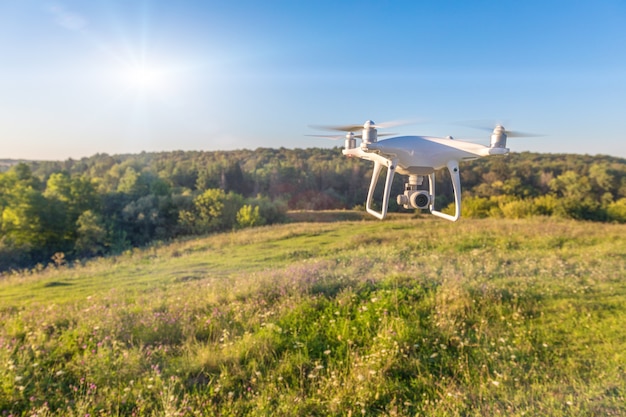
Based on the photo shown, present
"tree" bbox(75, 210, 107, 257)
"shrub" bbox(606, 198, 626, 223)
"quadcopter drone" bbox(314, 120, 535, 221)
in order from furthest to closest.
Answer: "tree" bbox(75, 210, 107, 257) < "shrub" bbox(606, 198, 626, 223) < "quadcopter drone" bbox(314, 120, 535, 221)

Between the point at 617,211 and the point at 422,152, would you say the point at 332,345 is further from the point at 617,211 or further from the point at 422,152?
the point at 617,211

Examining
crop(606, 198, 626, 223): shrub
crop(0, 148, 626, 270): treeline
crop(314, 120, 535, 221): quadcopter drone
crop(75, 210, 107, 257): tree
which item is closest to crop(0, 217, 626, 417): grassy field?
crop(314, 120, 535, 221): quadcopter drone

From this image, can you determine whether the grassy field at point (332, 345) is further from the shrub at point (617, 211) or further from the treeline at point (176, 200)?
the shrub at point (617, 211)

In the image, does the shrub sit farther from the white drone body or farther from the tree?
the tree

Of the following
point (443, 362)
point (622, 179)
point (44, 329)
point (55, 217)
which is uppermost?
point (622, 179)

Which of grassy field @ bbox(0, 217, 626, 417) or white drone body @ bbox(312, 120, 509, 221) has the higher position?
white drone body @ bbox(312, 120, 509, 221)

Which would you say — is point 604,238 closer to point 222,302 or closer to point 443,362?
point 443,362

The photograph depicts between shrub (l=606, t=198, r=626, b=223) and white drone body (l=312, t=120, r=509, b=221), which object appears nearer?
white drone body (l=312, t=120, r=509, b=221)

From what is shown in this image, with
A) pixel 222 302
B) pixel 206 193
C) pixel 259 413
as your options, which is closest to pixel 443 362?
pixel 259 413
